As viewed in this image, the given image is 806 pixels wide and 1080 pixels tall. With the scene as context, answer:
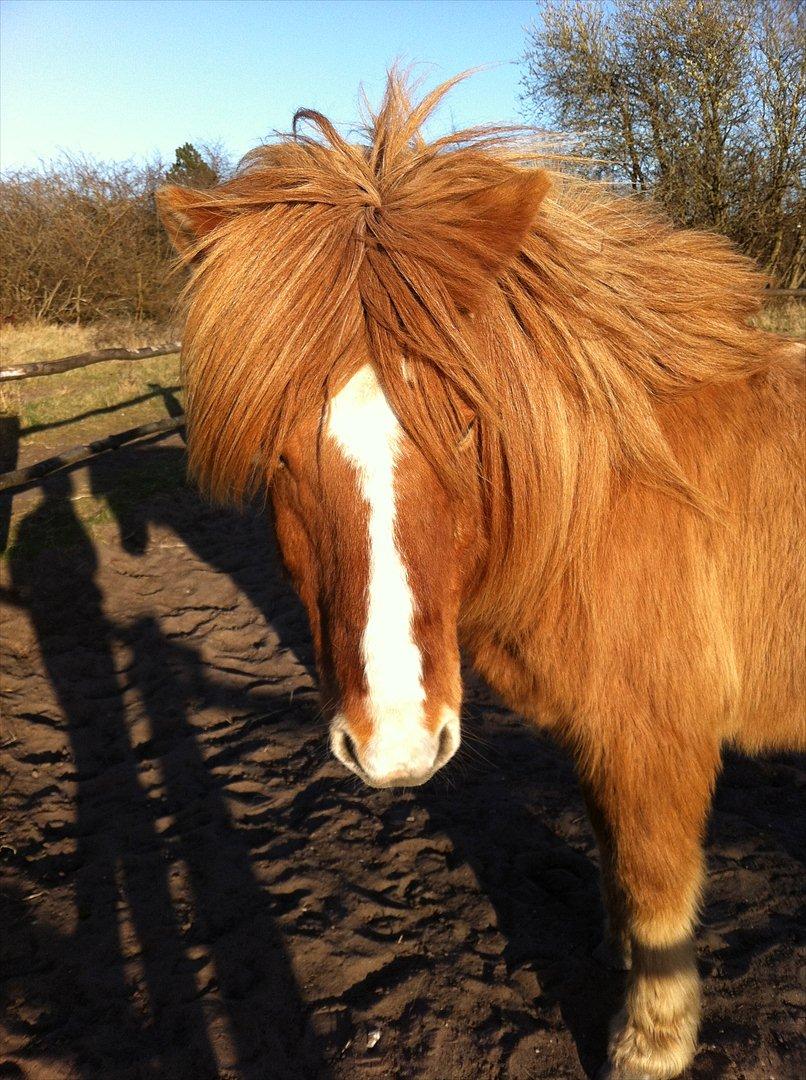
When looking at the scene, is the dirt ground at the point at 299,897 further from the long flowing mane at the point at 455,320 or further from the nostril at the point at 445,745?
the long flowing mane at the point at 455,320

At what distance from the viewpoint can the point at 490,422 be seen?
1.60 meters

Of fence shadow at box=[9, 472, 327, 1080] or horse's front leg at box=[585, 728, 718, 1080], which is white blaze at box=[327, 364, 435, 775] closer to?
horse's front leg at box=[585, 728, 718, 1080]

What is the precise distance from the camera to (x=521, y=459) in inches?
65.8

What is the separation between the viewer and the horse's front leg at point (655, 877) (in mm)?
1900

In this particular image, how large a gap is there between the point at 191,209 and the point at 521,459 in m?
1.04

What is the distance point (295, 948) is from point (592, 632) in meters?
1.78

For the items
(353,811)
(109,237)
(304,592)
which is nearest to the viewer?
(304,592)

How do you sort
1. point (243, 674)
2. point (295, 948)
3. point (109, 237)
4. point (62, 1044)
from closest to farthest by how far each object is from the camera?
point (62, 1044)
point (295, 948)
point (243, 674)
point (109, 237)

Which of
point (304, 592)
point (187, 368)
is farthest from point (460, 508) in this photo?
point (187, 368)

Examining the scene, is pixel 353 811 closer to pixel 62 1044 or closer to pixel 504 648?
pixel 62 1044

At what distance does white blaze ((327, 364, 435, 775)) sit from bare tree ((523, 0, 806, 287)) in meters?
13.0

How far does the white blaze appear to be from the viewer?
55.7 inches

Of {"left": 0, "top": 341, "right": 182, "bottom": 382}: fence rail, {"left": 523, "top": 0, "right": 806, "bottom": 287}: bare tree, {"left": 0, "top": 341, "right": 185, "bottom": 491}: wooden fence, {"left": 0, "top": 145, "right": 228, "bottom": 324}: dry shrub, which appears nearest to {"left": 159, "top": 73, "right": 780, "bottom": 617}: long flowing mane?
{"left": 0, "top": 341, "right": 182, "bottom": 382}: fence rail

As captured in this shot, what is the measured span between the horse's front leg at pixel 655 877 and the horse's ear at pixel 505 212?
4.17 ft
